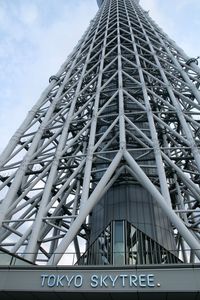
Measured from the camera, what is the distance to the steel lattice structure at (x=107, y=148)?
69.4 feet

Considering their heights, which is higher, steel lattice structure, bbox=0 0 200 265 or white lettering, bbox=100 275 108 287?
steel lattice structure, bbox=0 0 200 265

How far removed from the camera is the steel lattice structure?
21141 millimetres

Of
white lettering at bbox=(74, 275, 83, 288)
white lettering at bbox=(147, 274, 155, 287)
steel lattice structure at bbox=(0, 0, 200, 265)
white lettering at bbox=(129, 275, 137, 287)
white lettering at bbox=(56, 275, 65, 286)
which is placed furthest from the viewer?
steel lattice structure at bbox=(0, 0, 200, 265)

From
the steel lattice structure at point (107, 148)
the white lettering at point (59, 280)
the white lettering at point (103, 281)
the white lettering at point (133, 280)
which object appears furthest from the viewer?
the steel lattice structure at point (107, 148)

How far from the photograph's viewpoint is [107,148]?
32.9 metres

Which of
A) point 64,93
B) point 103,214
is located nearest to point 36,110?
point 64,93

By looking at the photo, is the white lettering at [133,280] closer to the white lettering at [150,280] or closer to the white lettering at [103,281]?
the white lettering at [150,280]

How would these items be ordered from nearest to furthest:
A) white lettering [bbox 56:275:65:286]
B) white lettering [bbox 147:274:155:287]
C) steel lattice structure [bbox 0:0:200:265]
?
white lettering [bbox 147:274:155:287]
white lettering [bbox 56:275:65:286]
steel lattice structure [bbox 0:0:200:265]

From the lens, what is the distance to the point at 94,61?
45.2 meters

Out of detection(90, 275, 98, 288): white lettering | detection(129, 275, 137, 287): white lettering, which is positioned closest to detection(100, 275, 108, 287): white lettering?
detection(90, 275, 98, 288): white lettering

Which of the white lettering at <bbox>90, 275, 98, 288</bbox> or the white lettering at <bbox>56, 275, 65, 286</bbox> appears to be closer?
the white lettering at <bbox>90, 275, 98, 288</bbox>

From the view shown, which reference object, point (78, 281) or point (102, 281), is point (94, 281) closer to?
point (102, 281)

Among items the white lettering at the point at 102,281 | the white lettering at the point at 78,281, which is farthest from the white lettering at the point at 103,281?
the white lettering at the point at 78,281

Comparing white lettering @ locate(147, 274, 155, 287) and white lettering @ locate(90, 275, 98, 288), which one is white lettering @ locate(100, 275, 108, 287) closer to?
white lettering @ locate(90, 275, 98, 288)
